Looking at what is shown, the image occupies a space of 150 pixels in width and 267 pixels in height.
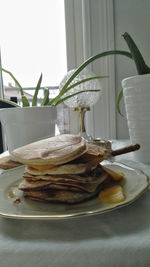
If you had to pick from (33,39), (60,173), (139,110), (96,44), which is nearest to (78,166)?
(60,173)

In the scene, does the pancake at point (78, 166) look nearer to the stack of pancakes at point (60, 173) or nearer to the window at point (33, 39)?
the stack of pancakes at point (60, 173)

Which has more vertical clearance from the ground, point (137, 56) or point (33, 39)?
point (33, 39)

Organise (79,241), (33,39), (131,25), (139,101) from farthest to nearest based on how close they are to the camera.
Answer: (33,39) → (131,25) → (139,101) → (79,241)

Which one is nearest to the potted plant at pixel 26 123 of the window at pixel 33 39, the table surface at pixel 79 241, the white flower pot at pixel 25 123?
the white flower pot at pixel 25 123

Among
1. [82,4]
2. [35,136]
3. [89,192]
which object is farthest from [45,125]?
[82,4]

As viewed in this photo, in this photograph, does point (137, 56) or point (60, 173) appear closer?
point (60, 173)

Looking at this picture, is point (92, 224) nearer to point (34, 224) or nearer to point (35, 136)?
point (34, 224)

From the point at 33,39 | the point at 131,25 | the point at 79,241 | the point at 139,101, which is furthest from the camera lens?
the point at 33,39

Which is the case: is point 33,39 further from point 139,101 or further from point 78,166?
point 78,166
